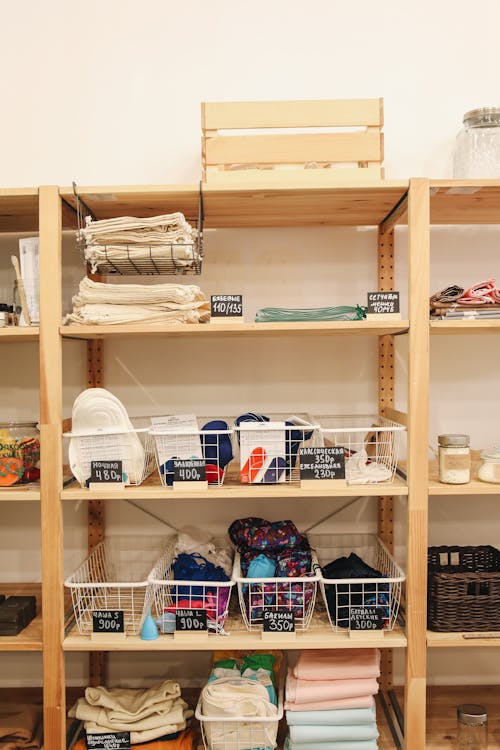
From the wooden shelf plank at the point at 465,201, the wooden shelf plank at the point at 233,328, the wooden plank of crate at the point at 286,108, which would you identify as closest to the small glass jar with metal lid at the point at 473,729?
the wooden shelf plank at the point at 233,328

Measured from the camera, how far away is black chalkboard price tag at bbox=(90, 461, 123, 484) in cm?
187

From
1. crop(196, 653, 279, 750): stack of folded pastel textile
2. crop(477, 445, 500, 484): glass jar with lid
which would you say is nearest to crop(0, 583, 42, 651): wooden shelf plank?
crop(196, 653, 279, 750): stack of folded pastel textile

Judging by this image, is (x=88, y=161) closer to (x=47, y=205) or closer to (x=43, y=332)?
(x=47, y=205)

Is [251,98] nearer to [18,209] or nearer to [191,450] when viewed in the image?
[18,209]

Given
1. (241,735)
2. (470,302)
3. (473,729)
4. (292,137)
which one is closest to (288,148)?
(292,137)

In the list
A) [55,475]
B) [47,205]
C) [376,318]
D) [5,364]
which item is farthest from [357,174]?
[5,364]

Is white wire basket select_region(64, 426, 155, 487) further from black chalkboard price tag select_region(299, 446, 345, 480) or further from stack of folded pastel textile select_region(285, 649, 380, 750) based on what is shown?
stack of folded pastel textile select_region(285, 649, 380, 750)

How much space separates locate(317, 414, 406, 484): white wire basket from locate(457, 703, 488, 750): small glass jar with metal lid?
755mm

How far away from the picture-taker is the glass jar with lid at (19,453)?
1961mm

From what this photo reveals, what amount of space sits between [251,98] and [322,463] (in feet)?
4.40

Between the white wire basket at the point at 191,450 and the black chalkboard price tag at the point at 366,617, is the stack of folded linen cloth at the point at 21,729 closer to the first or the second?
the white wire basket at the point at 191,450

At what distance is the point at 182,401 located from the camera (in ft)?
7.69

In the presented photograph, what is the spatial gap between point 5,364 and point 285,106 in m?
1.34

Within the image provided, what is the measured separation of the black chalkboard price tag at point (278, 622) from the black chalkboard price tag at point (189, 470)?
44cm
